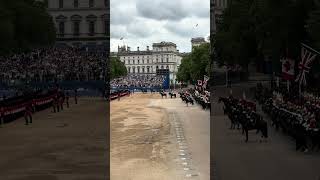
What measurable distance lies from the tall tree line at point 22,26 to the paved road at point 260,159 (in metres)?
19.7

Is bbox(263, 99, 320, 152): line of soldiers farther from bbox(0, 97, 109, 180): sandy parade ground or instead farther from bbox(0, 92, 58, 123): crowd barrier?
bbox(0, 92, 58, 123): crowd barrier

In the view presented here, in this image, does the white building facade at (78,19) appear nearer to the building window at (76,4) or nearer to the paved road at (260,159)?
the building window at (76,4)

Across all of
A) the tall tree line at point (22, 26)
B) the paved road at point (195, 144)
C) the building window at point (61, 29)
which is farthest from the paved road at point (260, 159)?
the building window at point (61, 29)

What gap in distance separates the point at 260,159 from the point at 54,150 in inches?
350

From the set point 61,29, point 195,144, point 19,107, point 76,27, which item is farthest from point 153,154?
point 76,27

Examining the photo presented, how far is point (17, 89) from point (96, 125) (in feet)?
114

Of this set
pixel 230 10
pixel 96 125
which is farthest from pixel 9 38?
pixel 230 10

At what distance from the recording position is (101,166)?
71.8 feet

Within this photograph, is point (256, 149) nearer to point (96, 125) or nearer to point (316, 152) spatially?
point (316, 152)

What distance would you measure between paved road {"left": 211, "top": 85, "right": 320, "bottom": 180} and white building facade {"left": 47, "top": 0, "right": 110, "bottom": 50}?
10170cm

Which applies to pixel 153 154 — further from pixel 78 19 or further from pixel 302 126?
pixel 78 19

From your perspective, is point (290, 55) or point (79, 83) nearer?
point (290, 55)

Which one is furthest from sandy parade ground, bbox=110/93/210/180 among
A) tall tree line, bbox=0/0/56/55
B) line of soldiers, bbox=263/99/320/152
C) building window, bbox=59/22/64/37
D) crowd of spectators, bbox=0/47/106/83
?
building window, bbox=59/22/64/37

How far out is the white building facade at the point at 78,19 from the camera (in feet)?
432
